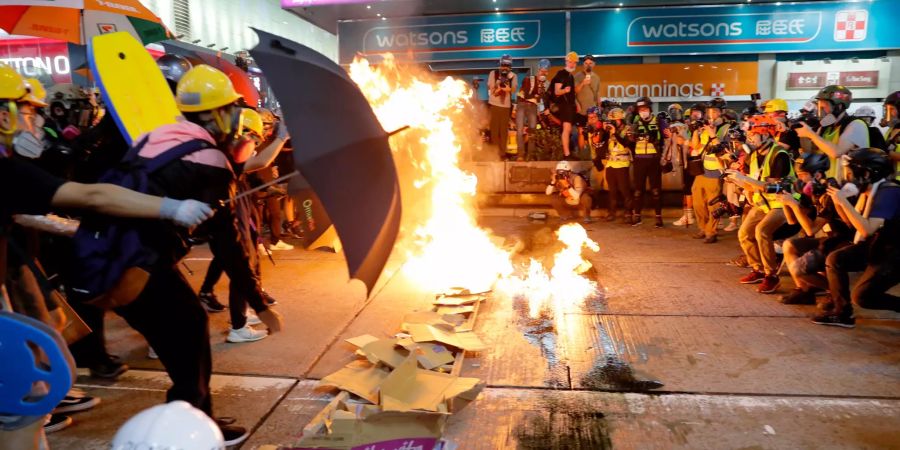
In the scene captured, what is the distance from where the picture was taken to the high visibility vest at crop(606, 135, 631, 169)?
1061 centimetres

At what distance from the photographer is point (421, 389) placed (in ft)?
12.4

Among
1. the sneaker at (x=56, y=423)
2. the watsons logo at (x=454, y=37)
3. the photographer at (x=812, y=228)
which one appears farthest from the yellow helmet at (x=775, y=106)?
the watsons logo at (x=454, y=37)

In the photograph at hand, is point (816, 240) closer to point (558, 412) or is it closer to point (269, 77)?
point (558, 412)

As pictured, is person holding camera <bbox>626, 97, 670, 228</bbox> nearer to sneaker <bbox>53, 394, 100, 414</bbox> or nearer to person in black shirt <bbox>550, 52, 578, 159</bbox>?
person in black shirt <bbox>550, 52, 578, 159</bbox>

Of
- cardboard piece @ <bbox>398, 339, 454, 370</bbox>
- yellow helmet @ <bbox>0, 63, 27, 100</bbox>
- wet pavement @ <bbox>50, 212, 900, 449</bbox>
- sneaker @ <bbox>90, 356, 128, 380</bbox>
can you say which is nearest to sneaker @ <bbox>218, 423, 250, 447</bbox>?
wet pavement @ <bbox>50, 212, 900, 449</bbox>

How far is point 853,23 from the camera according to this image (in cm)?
1817

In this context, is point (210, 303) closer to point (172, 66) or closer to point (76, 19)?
point (172, 66)

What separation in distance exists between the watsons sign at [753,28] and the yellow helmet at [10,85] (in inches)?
688

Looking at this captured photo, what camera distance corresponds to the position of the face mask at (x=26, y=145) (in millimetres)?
3576

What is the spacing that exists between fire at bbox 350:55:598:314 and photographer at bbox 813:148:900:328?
225cm

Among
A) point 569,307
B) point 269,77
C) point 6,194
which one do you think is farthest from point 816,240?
point 6,194

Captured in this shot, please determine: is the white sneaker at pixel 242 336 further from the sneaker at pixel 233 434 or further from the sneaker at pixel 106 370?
the sneaker at pixel 233 434

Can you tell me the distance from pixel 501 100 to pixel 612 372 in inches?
354

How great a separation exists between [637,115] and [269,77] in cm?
909
